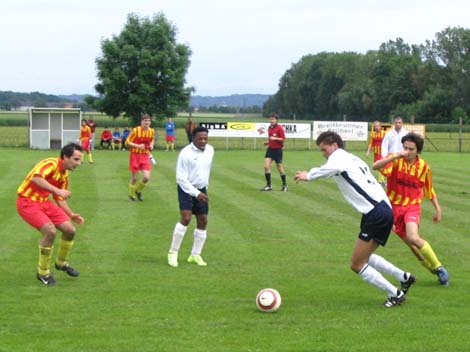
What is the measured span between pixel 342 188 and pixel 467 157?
1401 inches

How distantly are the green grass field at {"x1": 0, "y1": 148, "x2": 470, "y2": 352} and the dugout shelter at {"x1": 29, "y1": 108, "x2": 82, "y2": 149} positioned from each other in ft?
94.5

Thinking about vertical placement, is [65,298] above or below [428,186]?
below

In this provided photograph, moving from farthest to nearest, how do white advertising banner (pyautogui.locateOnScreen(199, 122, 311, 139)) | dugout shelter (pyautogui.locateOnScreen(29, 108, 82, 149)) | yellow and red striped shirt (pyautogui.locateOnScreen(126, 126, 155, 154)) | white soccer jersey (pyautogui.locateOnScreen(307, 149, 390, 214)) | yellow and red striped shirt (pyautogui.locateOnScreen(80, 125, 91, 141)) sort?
white advertising banner (pyautogui.locateOnScreen(199, 122, 311, 139))
dugout shelter (pyautogui.locateOnScreen(29, 108, 82, 149))
yellow and red striped shirt (pyautogui.locateOnScreen(80, 125, 91, 141))
yellow and red striped shirt (pyautogui.locateOnScreen(126, 126, 155, 154))
white soccer jersey (pyautogui.locateOnScreen(307, 149, 390, 214))

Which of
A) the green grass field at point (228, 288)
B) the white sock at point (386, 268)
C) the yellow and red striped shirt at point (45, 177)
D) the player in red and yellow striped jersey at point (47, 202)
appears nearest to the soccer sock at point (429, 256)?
the green grass field at point (228, 288)

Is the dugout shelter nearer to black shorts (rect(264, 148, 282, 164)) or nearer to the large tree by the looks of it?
the large tree

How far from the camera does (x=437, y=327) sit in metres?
8.65

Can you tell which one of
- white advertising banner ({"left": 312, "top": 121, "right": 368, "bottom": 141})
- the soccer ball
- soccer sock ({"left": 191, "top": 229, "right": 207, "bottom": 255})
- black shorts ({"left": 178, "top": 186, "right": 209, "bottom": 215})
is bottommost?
the soccer ball

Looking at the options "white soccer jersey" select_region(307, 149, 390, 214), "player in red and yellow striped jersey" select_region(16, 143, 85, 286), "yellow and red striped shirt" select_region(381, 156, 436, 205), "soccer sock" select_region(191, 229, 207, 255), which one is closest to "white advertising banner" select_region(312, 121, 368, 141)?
"soccer sock" select_region(191, 229, 207, 255)

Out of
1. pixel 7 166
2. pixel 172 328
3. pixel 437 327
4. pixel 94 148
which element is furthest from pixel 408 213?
pixel 94 148

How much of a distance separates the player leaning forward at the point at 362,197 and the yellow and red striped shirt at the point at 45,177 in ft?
10.2

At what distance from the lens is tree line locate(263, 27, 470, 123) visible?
10219 centimetres

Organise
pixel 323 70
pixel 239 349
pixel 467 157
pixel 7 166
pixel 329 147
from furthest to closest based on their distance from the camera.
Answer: pixel 323 70
pixel 467 157
pixel 7 166
pixel 329 147
pixel 239 349

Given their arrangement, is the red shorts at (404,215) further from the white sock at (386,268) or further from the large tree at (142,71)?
the large tree at (142,71)

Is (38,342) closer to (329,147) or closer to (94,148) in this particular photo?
(329,147)
